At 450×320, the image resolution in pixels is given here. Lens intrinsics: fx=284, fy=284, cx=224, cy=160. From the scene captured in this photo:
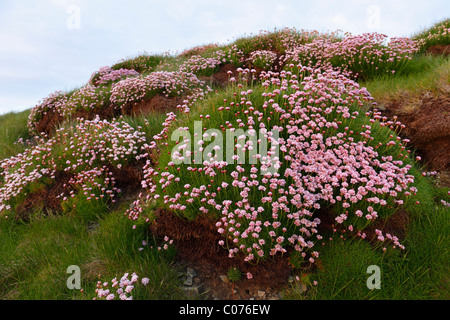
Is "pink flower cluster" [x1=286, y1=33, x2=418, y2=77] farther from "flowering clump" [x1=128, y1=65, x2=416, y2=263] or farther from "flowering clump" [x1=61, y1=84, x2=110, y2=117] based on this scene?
"flowering clump" [x1=61, y1=84, x2=110, y2=117]

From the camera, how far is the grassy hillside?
166 inches

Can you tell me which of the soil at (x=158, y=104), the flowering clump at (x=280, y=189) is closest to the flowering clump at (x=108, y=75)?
the soil at (x=158, y=104)

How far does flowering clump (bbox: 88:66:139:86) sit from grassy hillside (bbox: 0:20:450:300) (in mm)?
9193

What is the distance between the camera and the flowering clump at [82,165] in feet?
22.9

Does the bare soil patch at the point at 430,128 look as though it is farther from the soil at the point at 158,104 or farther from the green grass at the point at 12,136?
the green grass at the point at 12,136

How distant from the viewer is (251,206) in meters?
4.44

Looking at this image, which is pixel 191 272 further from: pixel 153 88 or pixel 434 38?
pixel 434 38

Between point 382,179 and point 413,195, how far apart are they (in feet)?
3.39

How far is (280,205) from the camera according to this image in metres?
4.00

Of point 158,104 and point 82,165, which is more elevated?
point 158,104

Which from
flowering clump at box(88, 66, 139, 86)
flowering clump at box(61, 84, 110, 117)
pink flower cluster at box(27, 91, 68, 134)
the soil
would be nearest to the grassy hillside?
the soil

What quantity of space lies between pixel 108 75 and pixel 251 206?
15331mm

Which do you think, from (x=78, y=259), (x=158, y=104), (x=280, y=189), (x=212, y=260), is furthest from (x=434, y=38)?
(x=78, y=259)
